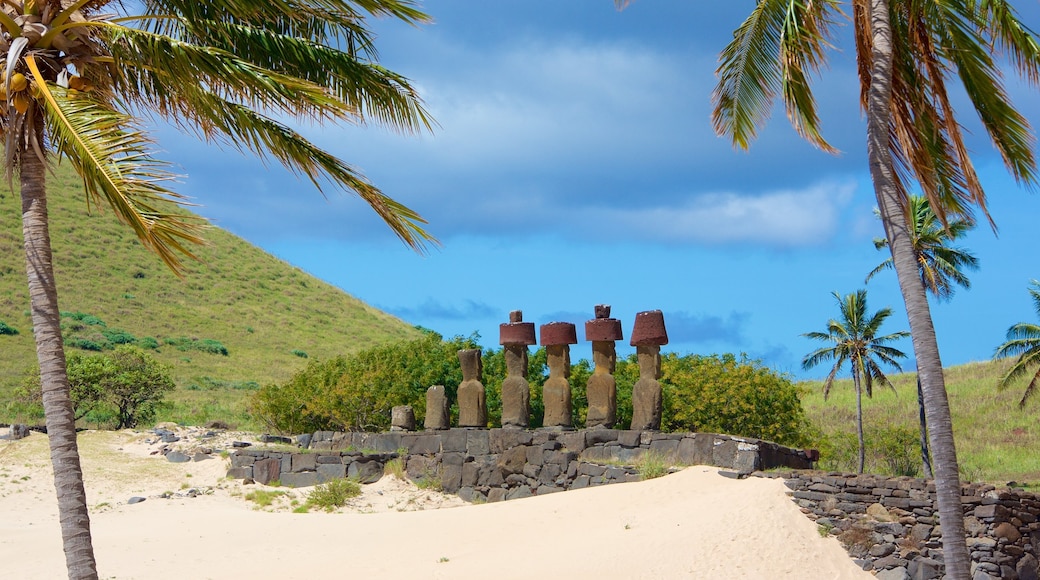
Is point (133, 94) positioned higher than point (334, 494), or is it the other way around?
point (133, 94)

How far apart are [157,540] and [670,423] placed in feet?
41.9

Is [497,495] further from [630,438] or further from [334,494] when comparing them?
[334,494]

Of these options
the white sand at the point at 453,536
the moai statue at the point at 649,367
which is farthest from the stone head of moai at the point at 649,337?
the white sand at the point at 453,536

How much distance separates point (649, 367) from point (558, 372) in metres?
2.15

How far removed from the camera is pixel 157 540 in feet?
56.9

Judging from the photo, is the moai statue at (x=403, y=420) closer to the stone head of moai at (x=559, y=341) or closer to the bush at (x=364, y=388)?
the bush at (x=364, y=388)

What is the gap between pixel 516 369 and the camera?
2167cm

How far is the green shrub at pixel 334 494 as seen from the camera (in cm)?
2005

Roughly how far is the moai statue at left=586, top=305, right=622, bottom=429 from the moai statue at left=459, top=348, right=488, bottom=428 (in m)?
2.48

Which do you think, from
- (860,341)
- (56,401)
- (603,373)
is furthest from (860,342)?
(56,401)

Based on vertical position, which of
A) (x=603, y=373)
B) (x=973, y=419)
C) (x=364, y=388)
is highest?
(x=364, y=388)

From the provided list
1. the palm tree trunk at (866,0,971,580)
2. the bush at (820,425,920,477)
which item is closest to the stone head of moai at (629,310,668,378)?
the palm tree trunk at (866,0,971,580)

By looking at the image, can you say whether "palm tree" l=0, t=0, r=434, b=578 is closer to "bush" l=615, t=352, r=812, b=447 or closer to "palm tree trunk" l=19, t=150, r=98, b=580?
"palm tree trunk" l=19, t=150, r=98, b=580

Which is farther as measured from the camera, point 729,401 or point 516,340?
A: point 729,401
